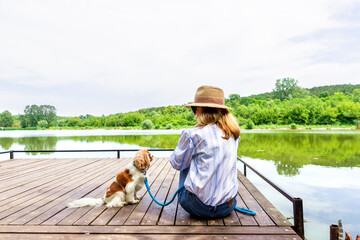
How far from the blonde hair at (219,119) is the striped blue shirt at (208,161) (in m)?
0.07

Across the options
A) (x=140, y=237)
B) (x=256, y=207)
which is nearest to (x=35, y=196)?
(x=140, y=237)

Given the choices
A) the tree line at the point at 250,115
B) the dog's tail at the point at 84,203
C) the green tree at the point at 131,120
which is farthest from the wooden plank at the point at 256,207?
the green tree at the point at 131,120

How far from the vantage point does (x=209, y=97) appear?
228cm

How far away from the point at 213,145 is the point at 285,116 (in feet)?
162

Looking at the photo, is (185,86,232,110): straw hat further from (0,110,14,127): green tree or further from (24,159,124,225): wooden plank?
(0,110,14,127): green tree

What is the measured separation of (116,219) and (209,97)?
5.31ft

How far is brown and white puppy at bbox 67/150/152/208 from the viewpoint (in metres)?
2.81

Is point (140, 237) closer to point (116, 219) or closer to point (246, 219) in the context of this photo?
point (116, 219)

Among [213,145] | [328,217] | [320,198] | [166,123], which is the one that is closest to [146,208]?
[213,145]

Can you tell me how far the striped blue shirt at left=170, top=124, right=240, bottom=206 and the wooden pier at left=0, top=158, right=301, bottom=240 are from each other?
0.35 meters

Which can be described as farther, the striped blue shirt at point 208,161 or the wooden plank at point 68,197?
the wooden plank at point 68,197

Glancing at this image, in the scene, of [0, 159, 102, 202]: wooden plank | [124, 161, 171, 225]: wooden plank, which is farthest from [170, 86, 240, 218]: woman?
[0, 159, 102, 202]: wooden plank

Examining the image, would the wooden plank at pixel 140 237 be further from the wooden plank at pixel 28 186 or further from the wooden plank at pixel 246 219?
the wooden plank at pixel 28 186

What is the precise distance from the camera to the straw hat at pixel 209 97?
2.27m
